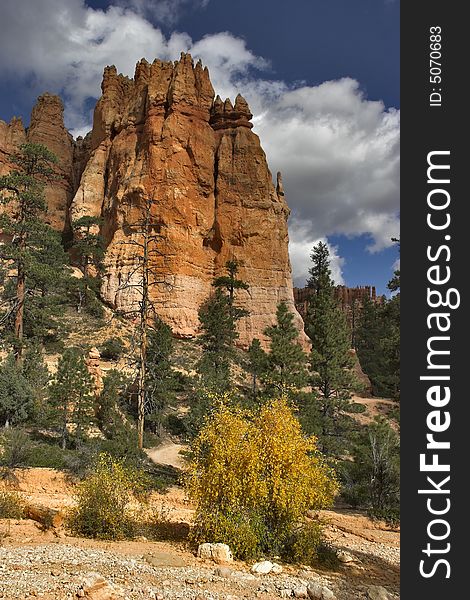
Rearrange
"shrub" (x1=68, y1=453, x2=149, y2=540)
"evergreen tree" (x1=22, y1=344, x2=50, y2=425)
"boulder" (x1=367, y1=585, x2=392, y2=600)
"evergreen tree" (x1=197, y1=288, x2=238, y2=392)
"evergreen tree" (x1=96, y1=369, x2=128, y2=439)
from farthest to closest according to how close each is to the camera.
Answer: "evergreen tree" (x1=197, y1=288, x2=238, y2=392) < "evergreen tree" (x1=96, y1=369, x2=128, y2=439) < "evergreen tree" (x1=22, y1=344, x2=50, y2=425) < "shrub" (x1=68, y1=453, x2=149, y2=540) < "boulder" (x1=367, y1=585, x2=392, y2=600)

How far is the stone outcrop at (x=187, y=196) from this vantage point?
1734 inches

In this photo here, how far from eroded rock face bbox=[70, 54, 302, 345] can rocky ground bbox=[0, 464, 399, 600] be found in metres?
32.9

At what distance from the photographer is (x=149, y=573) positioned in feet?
26.1

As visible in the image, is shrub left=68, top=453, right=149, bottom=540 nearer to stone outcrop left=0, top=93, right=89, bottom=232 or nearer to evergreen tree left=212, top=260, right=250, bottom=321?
evergreen tree left=212, top=260, right=250, bottom=321

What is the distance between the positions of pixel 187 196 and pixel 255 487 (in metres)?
39.5

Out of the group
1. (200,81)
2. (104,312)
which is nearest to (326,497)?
(104,312)

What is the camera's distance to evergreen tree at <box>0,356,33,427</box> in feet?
63.6

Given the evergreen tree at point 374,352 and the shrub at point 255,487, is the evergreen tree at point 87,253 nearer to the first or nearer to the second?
the evergreen tree at point 374,352

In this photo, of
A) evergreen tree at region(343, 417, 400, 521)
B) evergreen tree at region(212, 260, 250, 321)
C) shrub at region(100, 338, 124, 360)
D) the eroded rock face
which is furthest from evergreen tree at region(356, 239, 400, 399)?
shrub at region(100, 338, 124, 360)

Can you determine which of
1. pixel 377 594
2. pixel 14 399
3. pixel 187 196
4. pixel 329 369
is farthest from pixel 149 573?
pixel 187 196

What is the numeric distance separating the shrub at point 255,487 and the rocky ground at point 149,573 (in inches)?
24.9

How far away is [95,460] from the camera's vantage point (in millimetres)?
15398

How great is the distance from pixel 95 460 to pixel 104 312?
87.7 feet

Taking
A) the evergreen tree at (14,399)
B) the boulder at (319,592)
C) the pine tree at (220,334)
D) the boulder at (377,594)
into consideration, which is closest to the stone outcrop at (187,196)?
the pine tree at (220,334)
